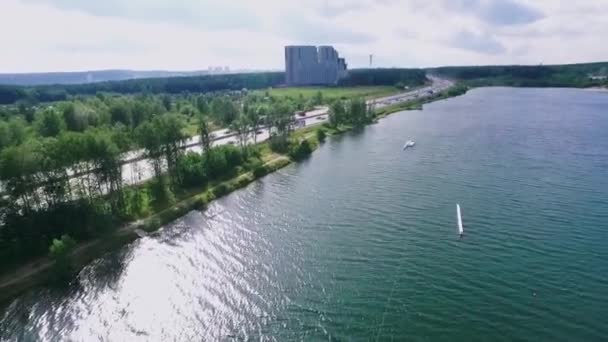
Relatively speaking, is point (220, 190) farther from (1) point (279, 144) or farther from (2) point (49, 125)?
(2) point (49, 125)

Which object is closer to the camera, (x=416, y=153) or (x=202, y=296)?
(x=202, y=296)

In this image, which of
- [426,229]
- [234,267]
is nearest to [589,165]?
[426,229]

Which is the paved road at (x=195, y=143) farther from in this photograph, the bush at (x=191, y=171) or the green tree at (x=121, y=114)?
the green tree at (x=121, y=114)

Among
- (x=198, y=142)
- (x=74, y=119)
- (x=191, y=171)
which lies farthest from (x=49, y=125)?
(x=191, y=171)

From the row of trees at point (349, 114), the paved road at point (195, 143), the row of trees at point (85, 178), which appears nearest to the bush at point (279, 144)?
the paved road at point (195, 143)

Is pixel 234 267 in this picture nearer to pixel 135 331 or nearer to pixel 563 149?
pixel 135 331

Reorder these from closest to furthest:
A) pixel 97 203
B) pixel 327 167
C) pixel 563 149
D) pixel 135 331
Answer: pixel 135 331 → pixel 97 203 → pixel 327 167 → pixel 563 149
